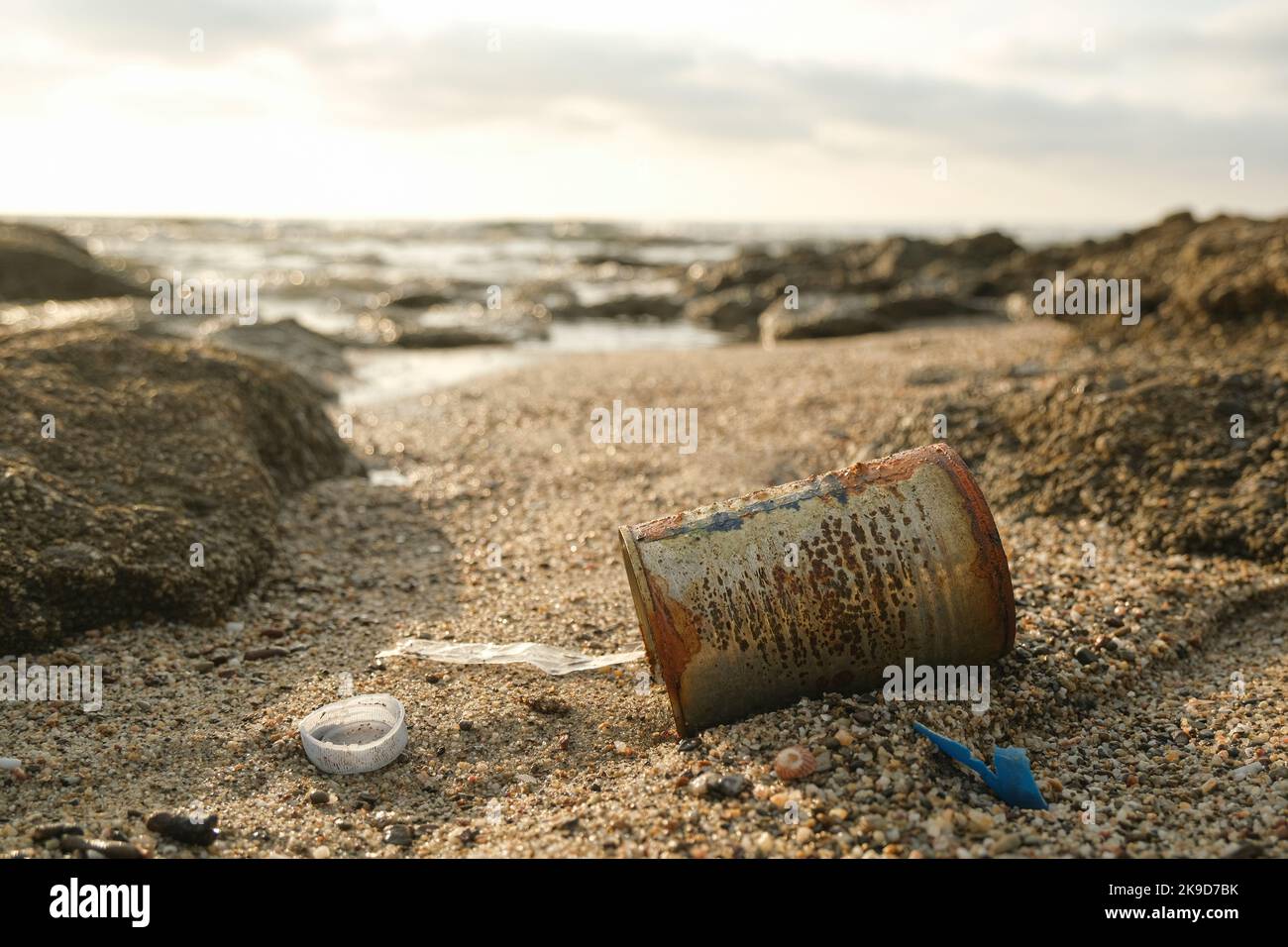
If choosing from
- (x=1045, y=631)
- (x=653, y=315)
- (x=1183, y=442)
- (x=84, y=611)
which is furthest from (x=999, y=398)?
(x=653, y=315)

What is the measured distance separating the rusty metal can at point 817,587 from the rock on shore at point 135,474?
2.52m

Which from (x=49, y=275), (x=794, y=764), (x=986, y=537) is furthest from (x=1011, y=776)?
(x=49, y=275)

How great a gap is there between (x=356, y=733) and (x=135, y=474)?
98.2 inches

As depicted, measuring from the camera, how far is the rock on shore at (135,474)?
14.2 feet

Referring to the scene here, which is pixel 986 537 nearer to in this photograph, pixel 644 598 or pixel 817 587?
pixel 817 587

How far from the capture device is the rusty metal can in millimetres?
3379

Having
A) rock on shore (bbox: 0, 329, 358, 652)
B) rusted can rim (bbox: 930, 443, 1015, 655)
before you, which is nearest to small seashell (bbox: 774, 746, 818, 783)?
rusted can rim (bbox: 930, 443, 1015, 655)

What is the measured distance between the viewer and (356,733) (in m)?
3.62

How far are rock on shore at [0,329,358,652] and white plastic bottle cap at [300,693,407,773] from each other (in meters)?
1.36

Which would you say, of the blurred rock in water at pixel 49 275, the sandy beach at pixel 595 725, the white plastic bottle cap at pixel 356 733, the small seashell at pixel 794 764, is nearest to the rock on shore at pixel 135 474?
the sandy beach at pixel 595 725
